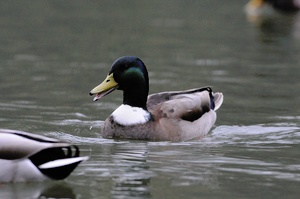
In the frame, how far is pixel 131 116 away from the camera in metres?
11.9

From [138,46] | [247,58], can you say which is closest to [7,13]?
[138,46]

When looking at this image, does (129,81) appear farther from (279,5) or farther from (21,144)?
(279,5)

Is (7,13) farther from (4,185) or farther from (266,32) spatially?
(4,185)

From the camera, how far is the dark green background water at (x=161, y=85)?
31.1 feet

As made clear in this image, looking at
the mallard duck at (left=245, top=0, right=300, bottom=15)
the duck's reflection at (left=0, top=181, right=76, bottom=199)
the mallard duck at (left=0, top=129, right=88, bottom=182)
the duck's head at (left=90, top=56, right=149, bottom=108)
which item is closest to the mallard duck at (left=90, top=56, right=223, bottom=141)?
the duck's head at (left=90, top=56, right=149, bottom=108)

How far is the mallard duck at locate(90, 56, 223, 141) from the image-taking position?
1180 cm

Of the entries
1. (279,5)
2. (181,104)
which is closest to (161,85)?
(181,104)

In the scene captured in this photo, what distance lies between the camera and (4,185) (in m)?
8.95

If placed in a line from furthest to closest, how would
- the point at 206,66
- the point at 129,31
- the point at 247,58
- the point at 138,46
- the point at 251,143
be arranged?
the point at 129,31 → the point at 138,46 → the point at 247,58 → the point at 206,66 → the point at 251,143

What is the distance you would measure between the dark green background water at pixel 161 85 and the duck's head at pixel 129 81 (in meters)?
0.62

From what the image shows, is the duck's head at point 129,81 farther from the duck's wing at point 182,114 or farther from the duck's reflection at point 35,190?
the duck's reflection at point 35,190

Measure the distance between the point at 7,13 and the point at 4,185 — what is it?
52.4 feet

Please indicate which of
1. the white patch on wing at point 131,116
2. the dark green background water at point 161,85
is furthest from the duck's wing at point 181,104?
the dark green background water at point 161,85

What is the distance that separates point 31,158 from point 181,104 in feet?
12.4
